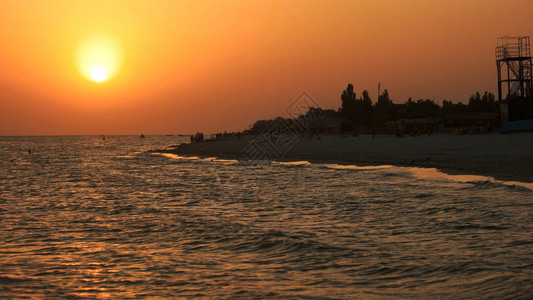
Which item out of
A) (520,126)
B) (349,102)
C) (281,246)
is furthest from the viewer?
(349,102)

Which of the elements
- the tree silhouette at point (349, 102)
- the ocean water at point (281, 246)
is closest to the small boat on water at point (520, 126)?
the ocean water at point (281, 246)

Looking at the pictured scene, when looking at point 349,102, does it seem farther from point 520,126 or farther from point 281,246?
point 281,246

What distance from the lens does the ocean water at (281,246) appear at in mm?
7617

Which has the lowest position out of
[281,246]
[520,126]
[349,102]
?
[281,246]

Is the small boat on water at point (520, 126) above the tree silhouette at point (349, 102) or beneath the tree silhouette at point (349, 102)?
beneath

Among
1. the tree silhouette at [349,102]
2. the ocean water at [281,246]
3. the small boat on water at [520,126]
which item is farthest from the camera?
the tree silhouette at [349,102]

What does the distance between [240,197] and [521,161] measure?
610 inches

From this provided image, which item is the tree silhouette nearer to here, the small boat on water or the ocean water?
the small boat on water

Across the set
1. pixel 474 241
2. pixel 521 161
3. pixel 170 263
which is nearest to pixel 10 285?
pixel 170 263

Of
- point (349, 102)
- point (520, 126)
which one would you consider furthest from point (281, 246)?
point (349, 102)

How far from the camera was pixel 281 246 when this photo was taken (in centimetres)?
1065

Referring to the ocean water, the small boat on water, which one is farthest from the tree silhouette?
the ocean water

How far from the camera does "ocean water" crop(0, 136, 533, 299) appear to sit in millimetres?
7617

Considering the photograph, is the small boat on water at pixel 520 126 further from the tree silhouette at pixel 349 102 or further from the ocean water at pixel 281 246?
the tree silhouette at pixel 349 102
